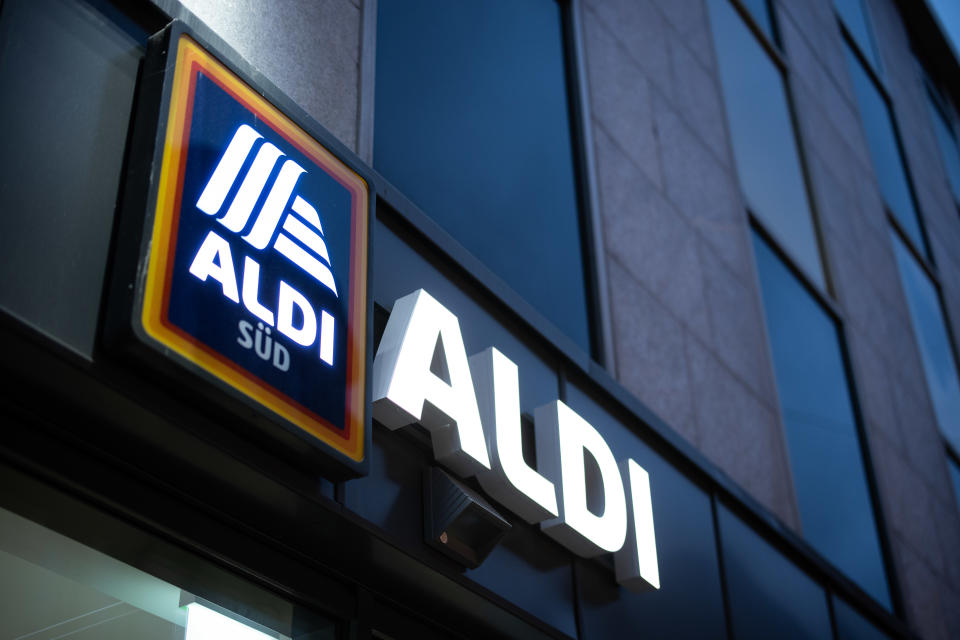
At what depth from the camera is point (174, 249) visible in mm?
4734

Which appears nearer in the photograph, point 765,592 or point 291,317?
point 291,317

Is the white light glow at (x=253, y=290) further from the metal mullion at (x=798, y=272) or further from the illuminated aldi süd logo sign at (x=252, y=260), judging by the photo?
the metal mullion at (x=798, y=272)

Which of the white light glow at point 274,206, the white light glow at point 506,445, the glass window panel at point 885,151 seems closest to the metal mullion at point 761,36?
the glass window panel at point 885,151

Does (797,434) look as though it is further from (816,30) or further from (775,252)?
→ (816,30)

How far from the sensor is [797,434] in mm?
12516

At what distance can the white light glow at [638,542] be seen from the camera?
7.62 meters

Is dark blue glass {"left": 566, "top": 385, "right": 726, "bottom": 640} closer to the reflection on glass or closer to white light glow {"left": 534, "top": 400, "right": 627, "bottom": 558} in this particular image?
white light glow {"left": 534, "top": 400, "right": 627, "bottom": 558}

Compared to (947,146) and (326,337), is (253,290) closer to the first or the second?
(326,337)

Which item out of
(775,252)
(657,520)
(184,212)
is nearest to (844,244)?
(775,252)

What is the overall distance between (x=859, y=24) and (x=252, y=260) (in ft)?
65.8

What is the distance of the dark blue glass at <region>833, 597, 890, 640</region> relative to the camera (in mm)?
10867

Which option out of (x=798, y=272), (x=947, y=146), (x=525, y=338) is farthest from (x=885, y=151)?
(x=525, y=338)

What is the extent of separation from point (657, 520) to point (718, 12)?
8.59 meters

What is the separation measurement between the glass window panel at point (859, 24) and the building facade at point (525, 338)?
254 centimetres
